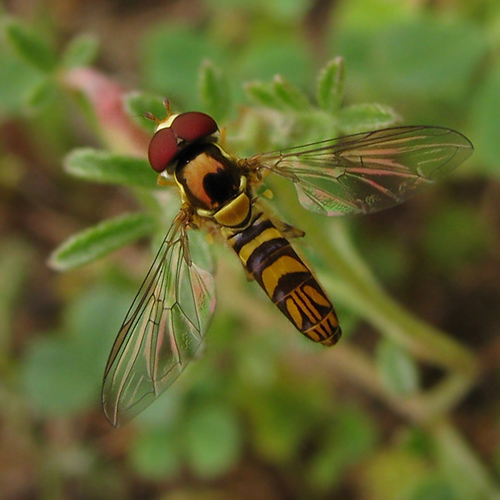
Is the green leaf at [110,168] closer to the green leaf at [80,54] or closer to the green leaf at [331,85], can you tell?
the green leaf at [331,85]

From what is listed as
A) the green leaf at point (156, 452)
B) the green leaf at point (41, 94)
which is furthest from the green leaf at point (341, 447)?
the green leaf at point (41, 94)

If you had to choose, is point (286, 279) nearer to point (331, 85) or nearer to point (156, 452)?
point (331, 85)

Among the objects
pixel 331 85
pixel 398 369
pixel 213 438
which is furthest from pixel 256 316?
pixel 331 85

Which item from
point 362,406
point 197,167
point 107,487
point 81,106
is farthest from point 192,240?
point 107,487

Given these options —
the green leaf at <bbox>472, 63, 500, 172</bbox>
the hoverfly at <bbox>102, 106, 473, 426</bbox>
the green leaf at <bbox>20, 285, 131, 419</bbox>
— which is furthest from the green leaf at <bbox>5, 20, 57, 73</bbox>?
the green leaf at <bbox>472, 63, 500, 172</bbox>

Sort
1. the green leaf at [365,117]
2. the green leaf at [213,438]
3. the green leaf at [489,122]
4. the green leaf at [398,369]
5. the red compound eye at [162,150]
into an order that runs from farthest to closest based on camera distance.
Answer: the green leaf at [213,438]
the green leaf at [489,122]
the green leaf at [398,369]
the red compound eye at [162,150]
the green leaf at [365,117]

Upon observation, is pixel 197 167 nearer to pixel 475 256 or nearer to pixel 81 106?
pixel 81 106
